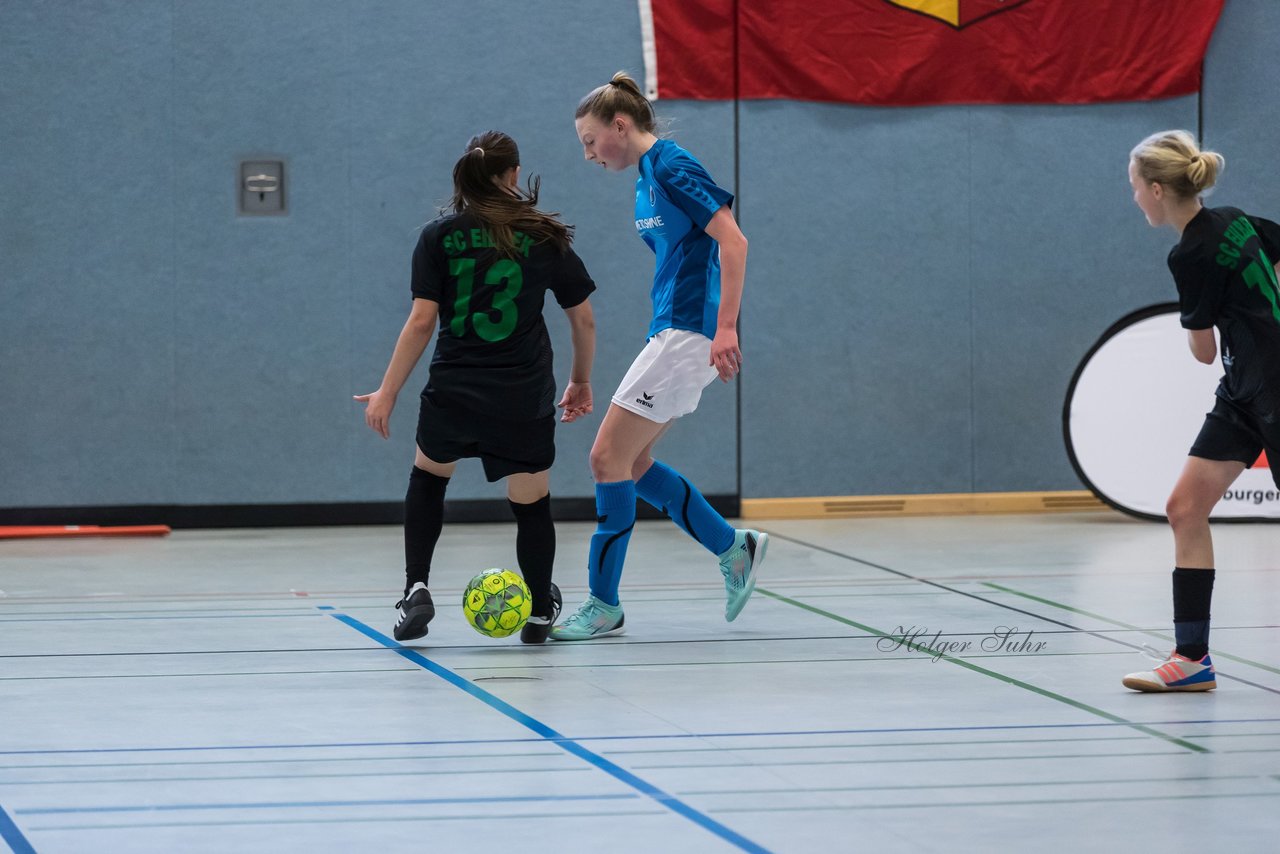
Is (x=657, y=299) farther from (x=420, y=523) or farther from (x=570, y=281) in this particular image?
(x=420, y=523)

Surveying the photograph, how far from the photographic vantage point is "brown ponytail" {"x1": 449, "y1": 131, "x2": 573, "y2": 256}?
508 cm

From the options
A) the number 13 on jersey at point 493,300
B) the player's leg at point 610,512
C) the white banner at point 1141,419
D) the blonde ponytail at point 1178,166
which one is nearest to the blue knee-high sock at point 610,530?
the player's leg at point 610,512

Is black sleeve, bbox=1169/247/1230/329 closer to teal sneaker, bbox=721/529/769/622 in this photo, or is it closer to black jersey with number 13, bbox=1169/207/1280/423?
black jersey with number 13, bbox=1169/207/1280/423

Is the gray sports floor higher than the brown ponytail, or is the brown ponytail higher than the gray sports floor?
the brown ponytail

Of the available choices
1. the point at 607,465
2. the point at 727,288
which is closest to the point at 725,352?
the point at 727,288

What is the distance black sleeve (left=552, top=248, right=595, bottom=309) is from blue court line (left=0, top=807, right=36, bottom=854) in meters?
2.49

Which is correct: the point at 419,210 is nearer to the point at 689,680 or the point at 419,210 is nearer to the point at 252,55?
the point at 252,55

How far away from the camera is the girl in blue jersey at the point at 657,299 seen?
16.5 feet

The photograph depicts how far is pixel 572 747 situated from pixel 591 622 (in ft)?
5.17

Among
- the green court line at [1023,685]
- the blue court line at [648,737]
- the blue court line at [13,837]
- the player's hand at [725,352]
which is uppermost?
the player's hand at [725,352]

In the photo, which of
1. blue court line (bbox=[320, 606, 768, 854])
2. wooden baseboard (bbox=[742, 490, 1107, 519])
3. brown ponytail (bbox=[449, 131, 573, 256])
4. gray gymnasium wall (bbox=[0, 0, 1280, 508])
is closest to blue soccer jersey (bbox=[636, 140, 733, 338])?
brown ponytail (bbox=[449, 131, 573, 256])

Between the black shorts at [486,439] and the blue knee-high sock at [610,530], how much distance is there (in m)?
0.25

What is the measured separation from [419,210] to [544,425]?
13.6 feet

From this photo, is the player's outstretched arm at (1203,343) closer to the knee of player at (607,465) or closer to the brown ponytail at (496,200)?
the knee of player at (607,465)
